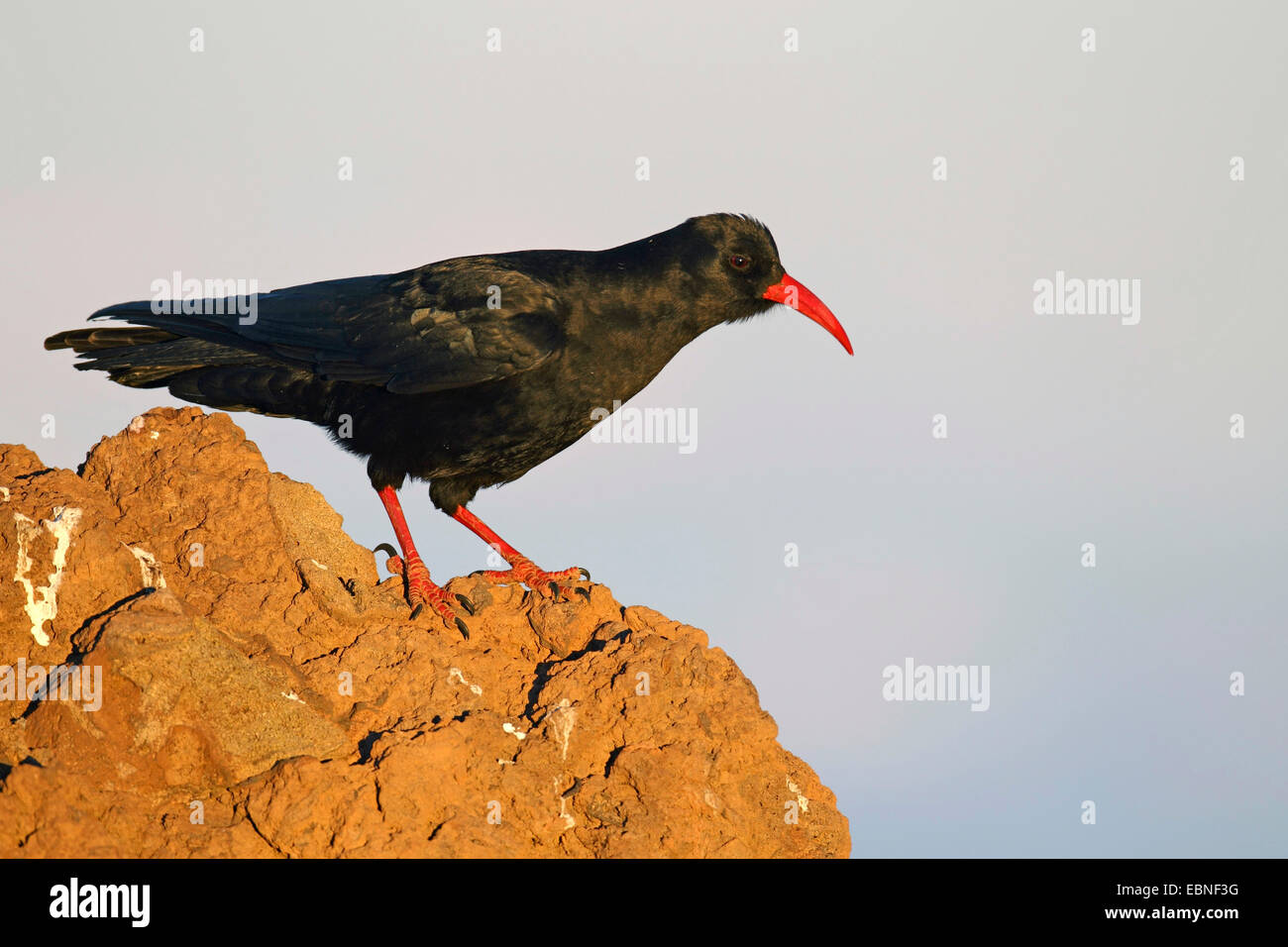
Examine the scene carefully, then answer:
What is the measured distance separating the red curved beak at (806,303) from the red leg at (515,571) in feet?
8.43

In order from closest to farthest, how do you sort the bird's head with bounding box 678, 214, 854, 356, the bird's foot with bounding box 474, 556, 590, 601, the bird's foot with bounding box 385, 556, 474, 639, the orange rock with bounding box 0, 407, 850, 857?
the orange rock with bounding box 0, 407, 850, 857, the bird's foot with bounding box 385, 556, 474, 639, the bird's foot with bounding box 474, 556, 590, 601, the bird's head with bounding box 678, 214, 854, 356

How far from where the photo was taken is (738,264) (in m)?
8.81

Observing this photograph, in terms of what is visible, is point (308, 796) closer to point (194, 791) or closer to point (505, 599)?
point (194, 791)

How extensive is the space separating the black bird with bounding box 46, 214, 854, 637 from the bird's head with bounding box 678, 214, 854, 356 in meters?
0.01

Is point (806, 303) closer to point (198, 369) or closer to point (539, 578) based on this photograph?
point (539, 578)

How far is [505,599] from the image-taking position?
7.50 m

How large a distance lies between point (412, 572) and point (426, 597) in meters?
0.47

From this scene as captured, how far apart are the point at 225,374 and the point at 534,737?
3.74m

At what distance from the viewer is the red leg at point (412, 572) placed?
727cm

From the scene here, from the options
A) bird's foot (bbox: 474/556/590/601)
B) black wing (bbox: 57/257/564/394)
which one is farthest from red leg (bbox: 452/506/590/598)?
black wing (bbox: 57/257/564/394)

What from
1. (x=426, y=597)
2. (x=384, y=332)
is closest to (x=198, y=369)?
(x=384, y=332)

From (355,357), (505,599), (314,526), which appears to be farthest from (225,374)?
(505,599)

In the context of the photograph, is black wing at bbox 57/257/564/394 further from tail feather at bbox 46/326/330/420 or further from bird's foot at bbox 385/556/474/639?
bird's foot at bbox 385/556/474/639

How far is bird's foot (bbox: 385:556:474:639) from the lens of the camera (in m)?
7.21
